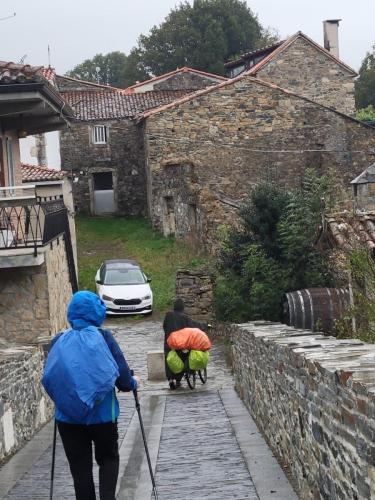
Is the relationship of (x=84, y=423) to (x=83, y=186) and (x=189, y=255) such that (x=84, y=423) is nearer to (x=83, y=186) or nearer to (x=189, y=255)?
(x=189, y=255)

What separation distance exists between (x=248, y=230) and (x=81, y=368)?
17555 mm

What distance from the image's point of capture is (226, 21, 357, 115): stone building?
46.5 meters

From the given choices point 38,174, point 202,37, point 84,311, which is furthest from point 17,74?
point 202,37

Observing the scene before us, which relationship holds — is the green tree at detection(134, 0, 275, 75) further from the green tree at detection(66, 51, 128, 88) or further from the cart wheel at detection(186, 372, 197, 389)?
the cart wheel at detection(186, 372, 197, 389)

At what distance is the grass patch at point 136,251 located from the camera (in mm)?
31547

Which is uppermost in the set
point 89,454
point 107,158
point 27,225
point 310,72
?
point 310,72

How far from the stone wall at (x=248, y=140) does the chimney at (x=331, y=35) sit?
16.4 meters

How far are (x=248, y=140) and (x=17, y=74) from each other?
24.0 meters

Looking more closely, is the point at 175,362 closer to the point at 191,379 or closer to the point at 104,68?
the point at 191,379

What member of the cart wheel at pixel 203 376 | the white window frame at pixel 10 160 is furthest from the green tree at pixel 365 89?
the cart wheel at pixel 203 376

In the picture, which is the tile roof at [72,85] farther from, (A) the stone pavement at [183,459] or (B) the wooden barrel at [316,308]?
(A) the stone pavement at [183,459]

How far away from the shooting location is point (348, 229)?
608 inches

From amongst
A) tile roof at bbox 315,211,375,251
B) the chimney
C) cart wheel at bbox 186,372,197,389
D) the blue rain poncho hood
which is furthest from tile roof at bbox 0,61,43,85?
the chimney

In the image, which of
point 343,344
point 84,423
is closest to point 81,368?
point 84,423
